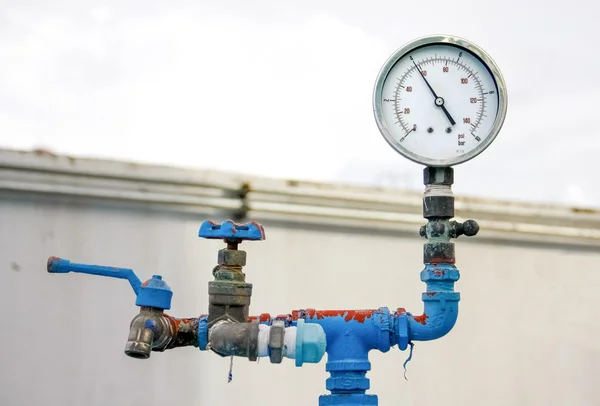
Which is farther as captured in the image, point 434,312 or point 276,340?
point 434,312

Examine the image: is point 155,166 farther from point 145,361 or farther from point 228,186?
point 145,361

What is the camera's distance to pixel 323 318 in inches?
67.0

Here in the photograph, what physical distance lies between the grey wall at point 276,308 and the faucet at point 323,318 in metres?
0.82

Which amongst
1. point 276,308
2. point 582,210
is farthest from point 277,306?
point 582,210

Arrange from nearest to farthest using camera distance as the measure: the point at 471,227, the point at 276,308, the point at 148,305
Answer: the point at 148,305 < the point at 471,227 < the point at 276,308

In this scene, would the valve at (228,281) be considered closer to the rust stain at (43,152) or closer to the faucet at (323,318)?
the faucet at (323,318)

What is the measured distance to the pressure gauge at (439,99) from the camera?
1.83m

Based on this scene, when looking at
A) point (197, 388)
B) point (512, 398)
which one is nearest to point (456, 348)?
point (512, 398)

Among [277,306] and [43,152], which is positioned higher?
[43,152]

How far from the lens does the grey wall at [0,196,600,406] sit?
2.43 metres

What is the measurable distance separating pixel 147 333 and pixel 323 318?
0.39m

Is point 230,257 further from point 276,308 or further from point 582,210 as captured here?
point 582,210

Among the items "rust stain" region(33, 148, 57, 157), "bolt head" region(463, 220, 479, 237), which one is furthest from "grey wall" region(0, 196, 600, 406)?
"bolt head" region(463, 220, 479, 237)

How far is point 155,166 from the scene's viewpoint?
2596 millimetres
